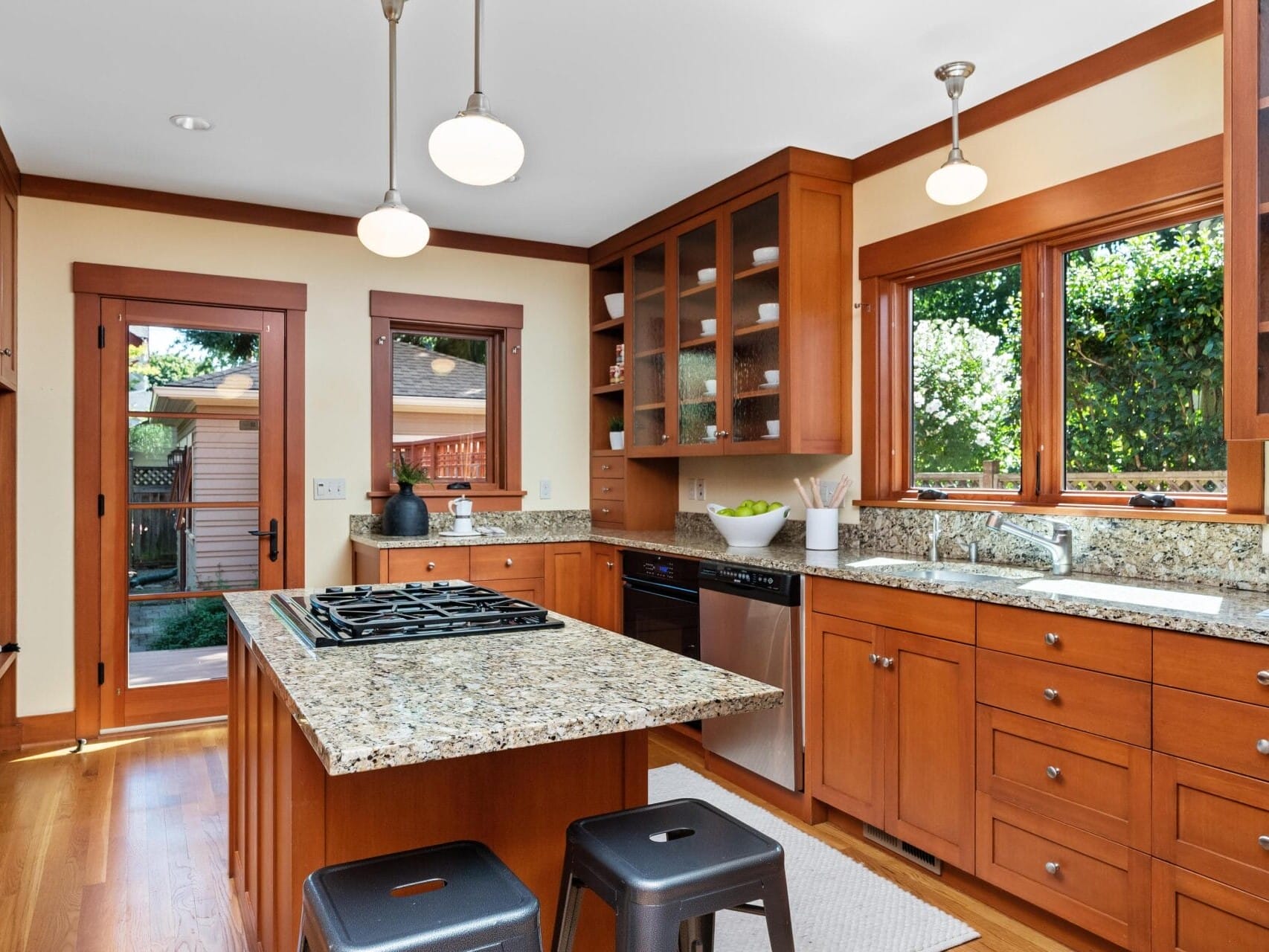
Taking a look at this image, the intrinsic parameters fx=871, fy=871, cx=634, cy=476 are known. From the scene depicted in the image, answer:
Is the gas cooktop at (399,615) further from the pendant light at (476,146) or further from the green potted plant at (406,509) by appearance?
the green potted plant at (406,509)

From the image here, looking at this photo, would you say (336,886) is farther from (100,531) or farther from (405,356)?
(405,356)

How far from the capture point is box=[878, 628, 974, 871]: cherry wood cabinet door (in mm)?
2418

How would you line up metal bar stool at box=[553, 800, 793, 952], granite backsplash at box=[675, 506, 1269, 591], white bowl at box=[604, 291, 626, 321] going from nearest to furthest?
metal bar stool at box=[553, 800, 793, 952], granite backsplash at box=[675, 506, 1269, 591], white bowl at box=[604, 291, 626, 321]

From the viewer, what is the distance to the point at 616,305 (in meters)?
4.77

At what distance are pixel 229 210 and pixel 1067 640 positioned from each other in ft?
13.0

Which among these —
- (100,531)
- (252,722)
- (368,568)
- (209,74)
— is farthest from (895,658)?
(100,531)

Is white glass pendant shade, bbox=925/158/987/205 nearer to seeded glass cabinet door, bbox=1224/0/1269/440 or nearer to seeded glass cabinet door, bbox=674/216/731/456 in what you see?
seeded glass cabinet door, bbox=1224/0/1269/440

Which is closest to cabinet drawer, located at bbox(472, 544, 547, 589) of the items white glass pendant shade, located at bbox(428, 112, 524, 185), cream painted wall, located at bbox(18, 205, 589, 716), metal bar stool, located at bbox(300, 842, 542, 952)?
cream painted wall, located at bbox(18, 205, 589, 716)

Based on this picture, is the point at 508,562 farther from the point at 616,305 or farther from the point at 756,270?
the point at 756,270

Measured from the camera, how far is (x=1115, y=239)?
2.75 metres

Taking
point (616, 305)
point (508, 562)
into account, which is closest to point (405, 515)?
point (508, 562)

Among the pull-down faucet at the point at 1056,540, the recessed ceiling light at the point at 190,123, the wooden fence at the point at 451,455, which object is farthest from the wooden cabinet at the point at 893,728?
the recessed ceiling light at the point at 190,123

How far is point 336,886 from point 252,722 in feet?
3.06

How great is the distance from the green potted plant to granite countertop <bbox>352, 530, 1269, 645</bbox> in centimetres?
32
